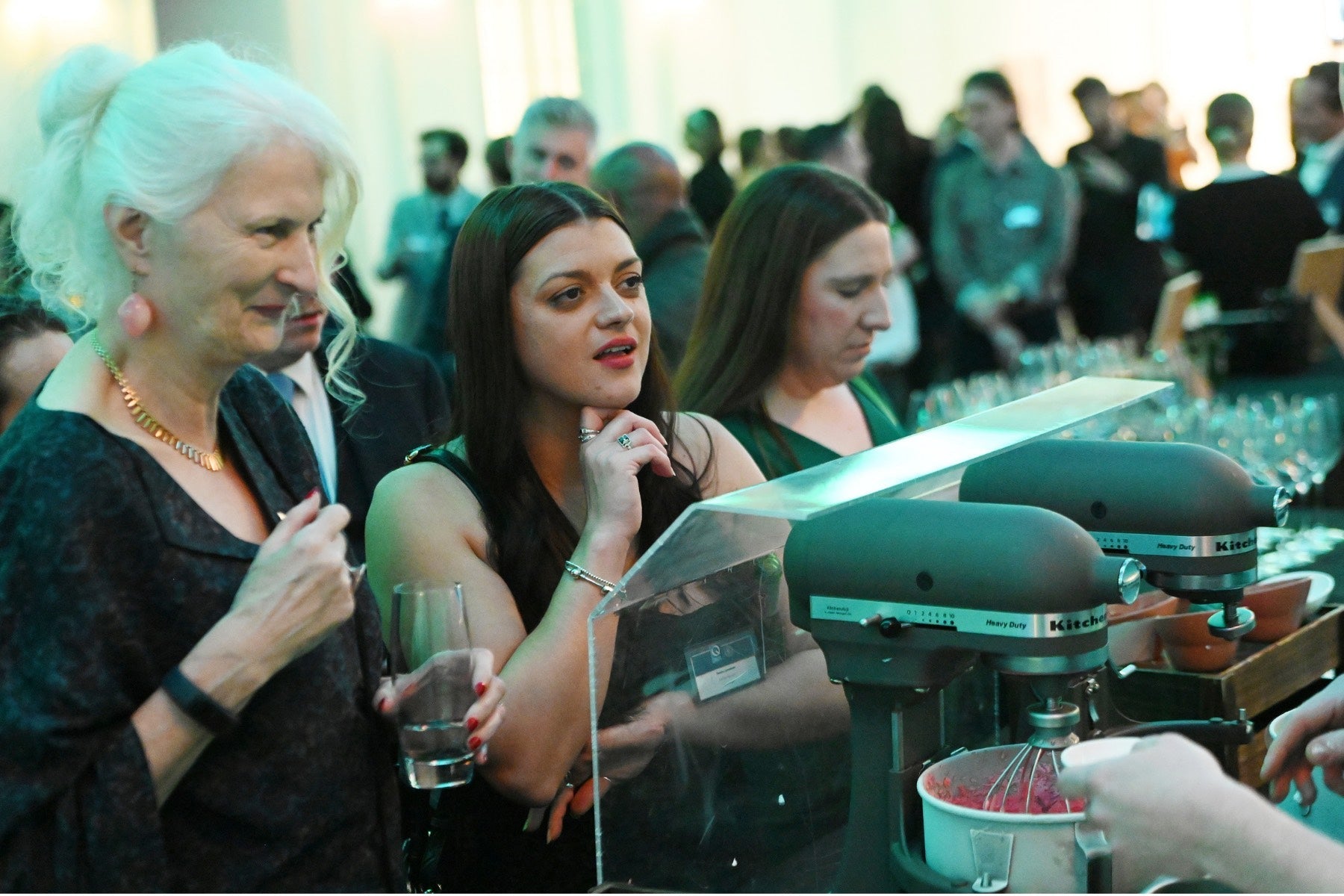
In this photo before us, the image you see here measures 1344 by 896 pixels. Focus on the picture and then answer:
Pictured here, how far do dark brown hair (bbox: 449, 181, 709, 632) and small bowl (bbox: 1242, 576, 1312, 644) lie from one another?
879 mm

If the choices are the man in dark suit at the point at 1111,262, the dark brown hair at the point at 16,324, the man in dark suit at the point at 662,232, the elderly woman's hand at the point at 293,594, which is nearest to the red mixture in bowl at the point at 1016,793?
the elderly woman's hand at the point at 293,594

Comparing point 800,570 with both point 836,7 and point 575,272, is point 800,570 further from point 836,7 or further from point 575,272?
point 836,7

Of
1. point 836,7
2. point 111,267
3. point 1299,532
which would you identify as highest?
point 836,7

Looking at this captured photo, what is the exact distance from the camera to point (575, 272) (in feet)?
6.42

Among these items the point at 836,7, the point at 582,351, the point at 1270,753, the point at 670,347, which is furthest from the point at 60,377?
the point at 836,7

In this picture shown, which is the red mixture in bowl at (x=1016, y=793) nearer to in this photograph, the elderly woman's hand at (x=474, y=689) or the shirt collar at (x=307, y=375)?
the elderly woman's hand at (x=474, y=689)

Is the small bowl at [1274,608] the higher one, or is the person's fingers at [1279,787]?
the small bowl at [1274,608]

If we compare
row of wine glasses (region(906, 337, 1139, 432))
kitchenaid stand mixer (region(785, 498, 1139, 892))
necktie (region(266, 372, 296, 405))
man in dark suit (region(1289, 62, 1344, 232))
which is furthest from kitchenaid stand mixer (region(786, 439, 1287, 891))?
man in dark suit (region(1289, 62, 1344, 232))

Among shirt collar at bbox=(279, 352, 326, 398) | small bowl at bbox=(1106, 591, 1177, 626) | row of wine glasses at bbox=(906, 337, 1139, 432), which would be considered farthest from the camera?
row of wine glasses at bbox=(906, 337, 1139, 432)

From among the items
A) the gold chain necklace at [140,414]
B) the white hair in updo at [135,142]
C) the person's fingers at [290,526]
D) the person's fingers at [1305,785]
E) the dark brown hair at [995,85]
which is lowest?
the person's fingers at [1305,785]

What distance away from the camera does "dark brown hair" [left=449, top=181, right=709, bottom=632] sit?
1932mm

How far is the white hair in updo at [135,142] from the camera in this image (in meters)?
1.33

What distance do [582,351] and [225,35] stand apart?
1.98ft

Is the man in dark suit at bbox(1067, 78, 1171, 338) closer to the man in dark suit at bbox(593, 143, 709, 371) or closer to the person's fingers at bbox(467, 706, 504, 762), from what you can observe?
the man in dark suit at bbox(593, 143, 709, 371)
